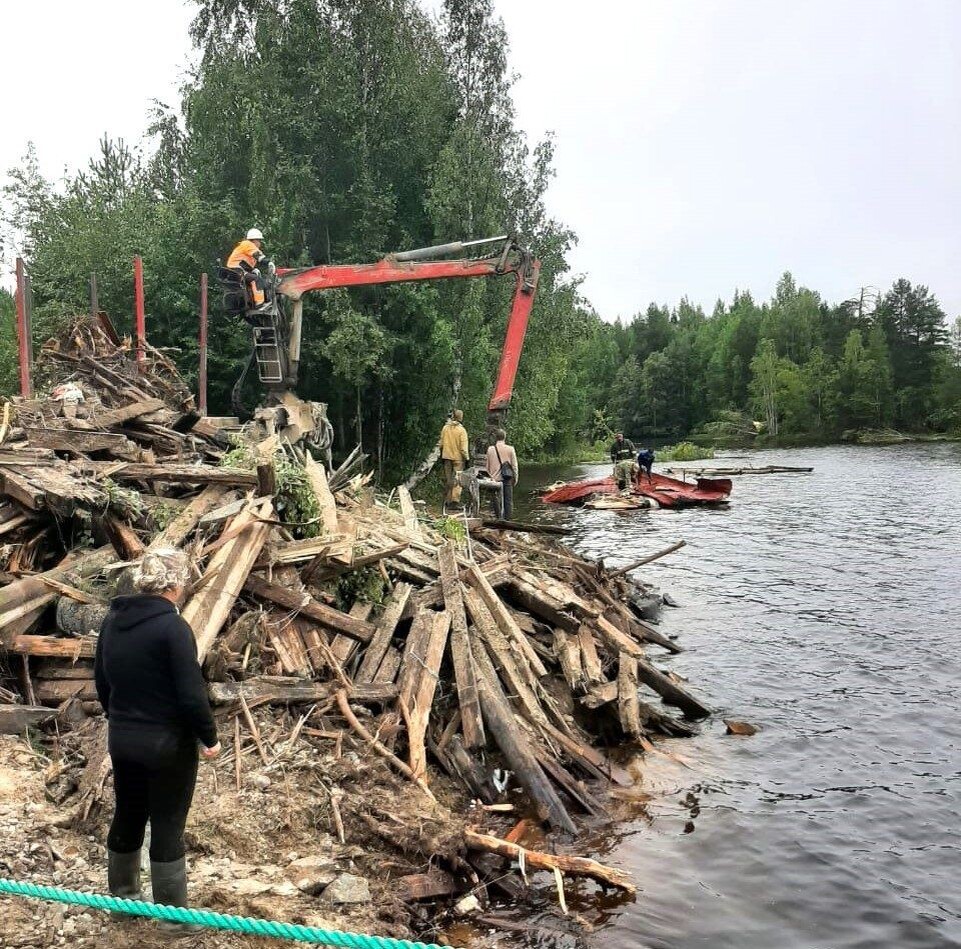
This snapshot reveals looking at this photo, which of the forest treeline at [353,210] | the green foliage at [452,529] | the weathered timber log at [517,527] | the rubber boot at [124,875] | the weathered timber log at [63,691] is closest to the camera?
the rubber boot at [124,875]

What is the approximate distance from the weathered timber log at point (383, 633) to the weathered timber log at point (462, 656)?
41 cm

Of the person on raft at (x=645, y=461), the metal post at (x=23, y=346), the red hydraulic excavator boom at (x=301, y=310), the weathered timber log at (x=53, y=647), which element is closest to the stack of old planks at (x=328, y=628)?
the weathered timber log at (x=53, y=647)

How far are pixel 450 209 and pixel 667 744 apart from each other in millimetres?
20356

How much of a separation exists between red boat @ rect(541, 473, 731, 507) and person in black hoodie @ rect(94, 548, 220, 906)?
942 inches

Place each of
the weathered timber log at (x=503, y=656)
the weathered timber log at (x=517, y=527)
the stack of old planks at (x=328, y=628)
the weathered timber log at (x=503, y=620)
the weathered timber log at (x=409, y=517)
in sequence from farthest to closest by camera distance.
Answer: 1. the weathered timber log at (x=517, y=527)
2. the weathered timber log at (x=409, y=517)
3. the weathered timber log at (x=503, y=620)
4. the weathered timber log at (x=503, y=656)
5. the stack of old planks at (x=328, y=628)

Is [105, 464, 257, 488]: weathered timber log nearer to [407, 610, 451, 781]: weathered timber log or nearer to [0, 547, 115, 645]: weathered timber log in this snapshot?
[0, 547, 115, 645]: weathered timber log

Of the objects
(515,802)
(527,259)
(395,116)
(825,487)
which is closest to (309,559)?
(515,802)

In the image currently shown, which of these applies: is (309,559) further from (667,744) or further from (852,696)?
(852,696)

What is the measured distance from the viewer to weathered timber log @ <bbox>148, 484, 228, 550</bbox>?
22.9ft

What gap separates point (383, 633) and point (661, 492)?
72.1 feet

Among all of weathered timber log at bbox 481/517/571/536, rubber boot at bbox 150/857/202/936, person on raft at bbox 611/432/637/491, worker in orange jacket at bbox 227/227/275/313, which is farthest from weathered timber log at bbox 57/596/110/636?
person on raft at bbox 611/432/637/491

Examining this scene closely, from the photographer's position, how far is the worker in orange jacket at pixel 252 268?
51.9 ft

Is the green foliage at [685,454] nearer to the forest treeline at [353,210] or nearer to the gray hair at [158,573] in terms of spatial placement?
the forest treeline at [353,210]

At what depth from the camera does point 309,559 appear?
7.66m
